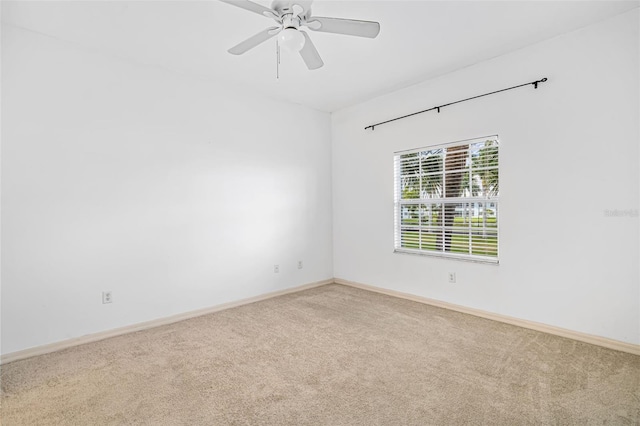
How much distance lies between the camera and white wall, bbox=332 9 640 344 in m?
2.58

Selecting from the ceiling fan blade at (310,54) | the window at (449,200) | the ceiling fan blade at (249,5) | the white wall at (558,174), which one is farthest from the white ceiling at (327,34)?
the window at (449,200)

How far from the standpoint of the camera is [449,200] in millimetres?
3725

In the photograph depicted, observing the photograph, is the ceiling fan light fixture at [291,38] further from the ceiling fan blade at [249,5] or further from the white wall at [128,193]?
the white wall at [128,193]

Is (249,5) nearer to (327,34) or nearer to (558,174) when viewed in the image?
(327,34)

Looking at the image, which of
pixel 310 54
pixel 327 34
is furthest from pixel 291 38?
pixel 327 34

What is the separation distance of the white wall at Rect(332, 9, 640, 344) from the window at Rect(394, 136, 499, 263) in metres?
0.12

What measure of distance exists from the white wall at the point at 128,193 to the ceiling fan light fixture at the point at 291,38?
197 cm

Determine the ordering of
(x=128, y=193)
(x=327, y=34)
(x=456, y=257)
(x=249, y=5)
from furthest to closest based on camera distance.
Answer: (x=456, y=257)
(x=128, y=193)
(x=327, y=34)
(x=249, y=5)

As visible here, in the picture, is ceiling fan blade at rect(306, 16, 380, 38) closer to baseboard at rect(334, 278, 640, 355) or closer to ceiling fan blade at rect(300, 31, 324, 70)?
ceiling fan blade at rect(300, 31, 324, 70)

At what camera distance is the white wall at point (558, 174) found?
2580 millimetres

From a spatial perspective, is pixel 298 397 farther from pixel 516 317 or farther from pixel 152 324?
pixel 516 317

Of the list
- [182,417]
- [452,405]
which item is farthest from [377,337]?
[182,417]

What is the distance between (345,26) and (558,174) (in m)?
2.33

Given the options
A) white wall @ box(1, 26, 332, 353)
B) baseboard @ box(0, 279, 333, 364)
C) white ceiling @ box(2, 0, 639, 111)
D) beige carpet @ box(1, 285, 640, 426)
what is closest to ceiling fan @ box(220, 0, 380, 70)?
white ceiling @ box(2, 0, 639, 111)
